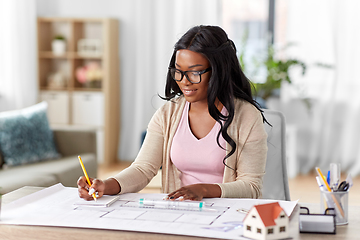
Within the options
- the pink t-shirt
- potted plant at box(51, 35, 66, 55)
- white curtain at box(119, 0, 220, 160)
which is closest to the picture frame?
potted plant at box(51, 35, 66, 55)

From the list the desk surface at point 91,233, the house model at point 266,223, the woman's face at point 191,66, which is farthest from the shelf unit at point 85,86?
the house model at point 266,223

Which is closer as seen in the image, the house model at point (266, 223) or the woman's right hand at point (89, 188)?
the house model at point (266, 223)

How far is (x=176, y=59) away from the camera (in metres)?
1.51

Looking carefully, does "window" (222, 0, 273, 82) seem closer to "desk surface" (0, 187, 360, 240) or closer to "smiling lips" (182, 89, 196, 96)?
"smiling lips" (182, 89, 196, 96)

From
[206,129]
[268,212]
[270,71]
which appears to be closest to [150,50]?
[270,71]

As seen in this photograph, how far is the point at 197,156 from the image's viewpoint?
1.58 m

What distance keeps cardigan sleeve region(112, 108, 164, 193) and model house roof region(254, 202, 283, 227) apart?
577mm

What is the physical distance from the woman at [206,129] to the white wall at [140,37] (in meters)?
2.79

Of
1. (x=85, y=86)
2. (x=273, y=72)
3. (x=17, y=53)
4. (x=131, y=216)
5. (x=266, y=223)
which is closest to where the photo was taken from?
(x=266, y=223)

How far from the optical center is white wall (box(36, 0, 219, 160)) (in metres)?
4.38

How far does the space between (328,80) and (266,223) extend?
137 inches

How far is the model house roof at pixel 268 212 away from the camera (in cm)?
95

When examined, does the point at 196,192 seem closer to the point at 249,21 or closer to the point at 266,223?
the point at 266,223

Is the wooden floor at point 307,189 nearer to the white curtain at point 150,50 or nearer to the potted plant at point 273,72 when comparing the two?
the white curtain at point 150,50
